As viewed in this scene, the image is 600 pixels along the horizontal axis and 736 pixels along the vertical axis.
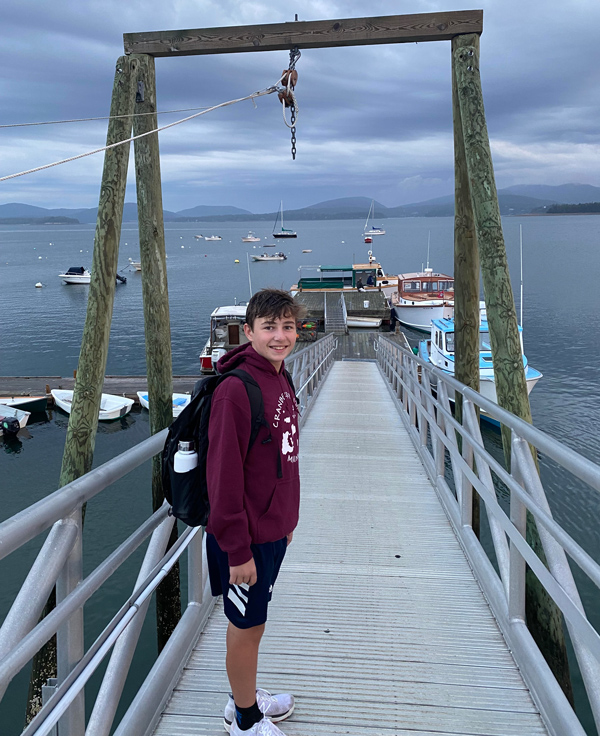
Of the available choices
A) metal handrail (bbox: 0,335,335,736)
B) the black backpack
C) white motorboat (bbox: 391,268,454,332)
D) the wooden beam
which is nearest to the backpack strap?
the black backpack

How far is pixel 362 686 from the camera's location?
2.69 m

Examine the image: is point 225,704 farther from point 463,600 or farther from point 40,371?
point 40,371

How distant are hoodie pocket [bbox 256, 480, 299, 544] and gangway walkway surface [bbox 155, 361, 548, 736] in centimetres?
93

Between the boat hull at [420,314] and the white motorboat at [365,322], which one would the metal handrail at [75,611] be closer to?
the white motorboat at [365,322]

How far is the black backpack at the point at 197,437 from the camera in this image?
200 cm

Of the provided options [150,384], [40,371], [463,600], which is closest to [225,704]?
[463,600]

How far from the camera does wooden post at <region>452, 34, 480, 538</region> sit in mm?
5812

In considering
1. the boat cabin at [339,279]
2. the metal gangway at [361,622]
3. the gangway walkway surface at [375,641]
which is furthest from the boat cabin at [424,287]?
the metal gangway at [361,622]

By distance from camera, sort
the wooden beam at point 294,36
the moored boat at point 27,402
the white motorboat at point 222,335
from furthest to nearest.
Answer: the white motorboat at point 222,335, the moored boat at point 27,402, the wooden beam at point 294,36

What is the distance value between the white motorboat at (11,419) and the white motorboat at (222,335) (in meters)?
9.04

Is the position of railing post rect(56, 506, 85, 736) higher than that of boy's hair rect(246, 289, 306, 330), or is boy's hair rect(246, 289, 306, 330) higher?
boy's hair rect(246, 289, 306, 330)

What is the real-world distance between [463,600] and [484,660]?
2.03 ft

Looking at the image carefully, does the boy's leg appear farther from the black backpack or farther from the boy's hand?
the black backpack

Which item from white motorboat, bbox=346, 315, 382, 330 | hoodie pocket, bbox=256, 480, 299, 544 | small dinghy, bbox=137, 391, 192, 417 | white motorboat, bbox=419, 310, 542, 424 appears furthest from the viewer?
white motorboat, bbox=346, 315, 382, 330
